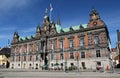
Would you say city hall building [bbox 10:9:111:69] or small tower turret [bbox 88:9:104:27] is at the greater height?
small tower turret [bbox 88:9:104:27]

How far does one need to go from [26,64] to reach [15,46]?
538 inches

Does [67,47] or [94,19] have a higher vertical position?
[94,19]

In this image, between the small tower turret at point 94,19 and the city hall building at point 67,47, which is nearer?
the city hall building at point 67,47

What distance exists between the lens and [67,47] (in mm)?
58406

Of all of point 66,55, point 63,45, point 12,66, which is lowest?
point 12,66

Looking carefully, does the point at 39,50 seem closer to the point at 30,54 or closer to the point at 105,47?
the point at 30,54

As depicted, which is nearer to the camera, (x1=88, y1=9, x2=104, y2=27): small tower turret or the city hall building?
the city hall building

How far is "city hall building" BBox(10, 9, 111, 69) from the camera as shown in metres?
50.8

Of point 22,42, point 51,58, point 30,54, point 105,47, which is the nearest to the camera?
point 105,47

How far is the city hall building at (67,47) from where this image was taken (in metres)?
50.8

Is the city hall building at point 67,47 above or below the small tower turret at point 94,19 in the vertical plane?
below

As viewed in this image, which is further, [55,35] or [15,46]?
[15,46]

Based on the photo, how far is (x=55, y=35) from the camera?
6297 cm

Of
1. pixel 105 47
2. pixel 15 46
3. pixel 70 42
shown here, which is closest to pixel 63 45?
pixel 70 42
